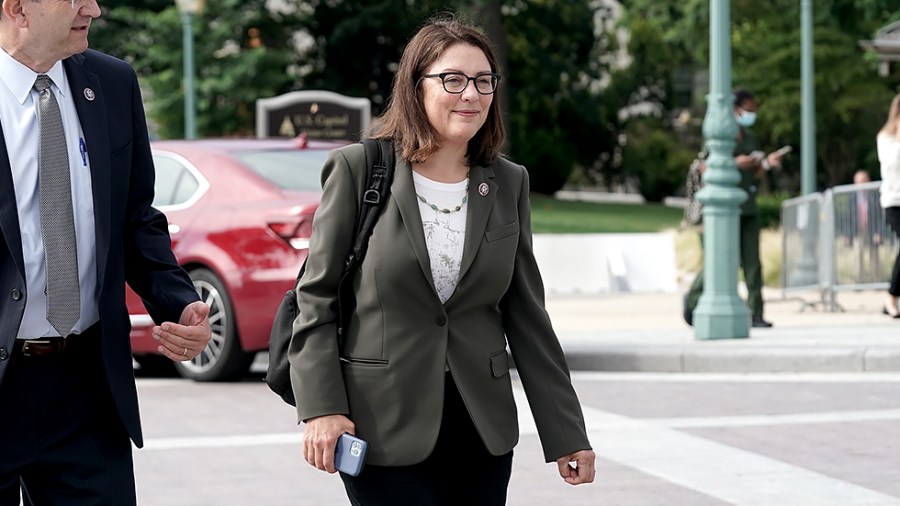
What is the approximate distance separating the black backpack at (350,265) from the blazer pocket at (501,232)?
24 cm

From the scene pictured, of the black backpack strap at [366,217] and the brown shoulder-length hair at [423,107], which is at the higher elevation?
the brown shoulder-length hair at [423,107]

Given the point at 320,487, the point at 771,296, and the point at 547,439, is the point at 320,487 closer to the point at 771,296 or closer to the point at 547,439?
the point at 547,439

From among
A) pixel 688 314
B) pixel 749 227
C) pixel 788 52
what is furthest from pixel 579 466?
pixel 788 52

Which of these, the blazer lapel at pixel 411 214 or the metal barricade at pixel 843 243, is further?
the metal barricade at pixel 843 243

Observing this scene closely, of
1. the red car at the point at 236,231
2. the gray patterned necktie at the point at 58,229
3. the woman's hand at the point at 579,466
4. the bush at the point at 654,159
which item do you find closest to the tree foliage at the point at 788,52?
the bush at the point at 654,159

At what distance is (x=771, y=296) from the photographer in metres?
18.2

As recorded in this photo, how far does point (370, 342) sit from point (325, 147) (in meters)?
8.02

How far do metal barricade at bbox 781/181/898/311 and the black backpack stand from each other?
→ 12.3m

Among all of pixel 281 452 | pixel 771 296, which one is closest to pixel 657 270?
pixel 771 296

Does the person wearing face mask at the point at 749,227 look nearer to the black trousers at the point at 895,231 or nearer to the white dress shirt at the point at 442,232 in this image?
the black trousers at the point at 895,231

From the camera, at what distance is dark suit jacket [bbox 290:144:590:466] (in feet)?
12.8

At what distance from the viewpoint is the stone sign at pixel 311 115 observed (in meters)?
20.3

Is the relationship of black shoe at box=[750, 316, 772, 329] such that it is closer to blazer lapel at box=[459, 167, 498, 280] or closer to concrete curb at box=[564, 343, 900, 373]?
concrete curb at box=[564, 343, 900, 373]

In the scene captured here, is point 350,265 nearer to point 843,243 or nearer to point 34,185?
point 34,185
